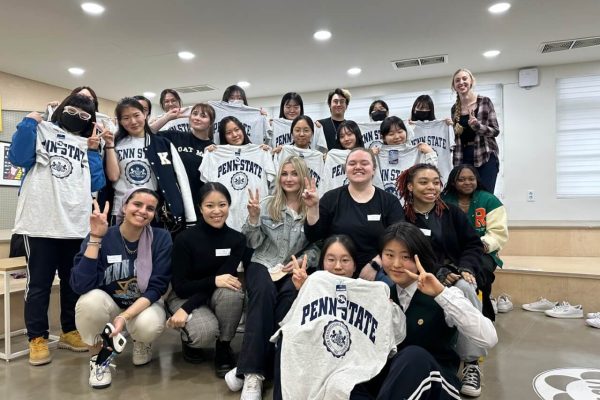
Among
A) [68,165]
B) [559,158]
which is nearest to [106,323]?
[68,165]

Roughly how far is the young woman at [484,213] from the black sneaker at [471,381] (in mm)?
537

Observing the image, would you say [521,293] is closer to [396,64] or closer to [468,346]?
[468,346]

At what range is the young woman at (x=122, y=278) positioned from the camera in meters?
2.25

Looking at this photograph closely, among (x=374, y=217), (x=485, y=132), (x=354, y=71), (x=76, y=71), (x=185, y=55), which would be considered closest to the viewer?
(x=374, y=217)

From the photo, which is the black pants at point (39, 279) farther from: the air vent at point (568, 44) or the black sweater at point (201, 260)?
the air vent at point (568, 44)

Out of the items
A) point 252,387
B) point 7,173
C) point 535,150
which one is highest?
point 535,150

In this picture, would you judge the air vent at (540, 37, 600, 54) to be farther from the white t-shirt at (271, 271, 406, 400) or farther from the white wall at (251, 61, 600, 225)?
the white t-shirt at (271, 271, 406, 400)

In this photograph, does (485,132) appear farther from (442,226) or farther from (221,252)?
(221,252)

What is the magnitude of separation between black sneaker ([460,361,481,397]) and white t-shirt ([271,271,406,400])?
68cm

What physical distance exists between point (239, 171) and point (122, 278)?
4.07 ft

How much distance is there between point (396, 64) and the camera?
6.29 metres

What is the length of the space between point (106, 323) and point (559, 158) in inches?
268

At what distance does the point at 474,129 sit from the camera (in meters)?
3.47

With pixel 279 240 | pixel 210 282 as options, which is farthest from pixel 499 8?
pixel 210 282
